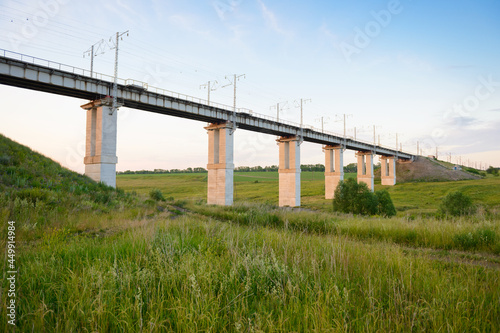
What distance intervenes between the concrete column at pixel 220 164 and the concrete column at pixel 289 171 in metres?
13.0

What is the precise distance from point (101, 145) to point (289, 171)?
100ft

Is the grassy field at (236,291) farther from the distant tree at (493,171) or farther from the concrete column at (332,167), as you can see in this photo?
the distant tree at (493,171)

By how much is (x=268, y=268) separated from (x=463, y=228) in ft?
30.1

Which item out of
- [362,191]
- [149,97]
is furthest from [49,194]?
[362,191]

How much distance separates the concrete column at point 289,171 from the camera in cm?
4759

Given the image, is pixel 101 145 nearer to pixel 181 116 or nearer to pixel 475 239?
pixel 181 116

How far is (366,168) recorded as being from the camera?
73875 millimetres

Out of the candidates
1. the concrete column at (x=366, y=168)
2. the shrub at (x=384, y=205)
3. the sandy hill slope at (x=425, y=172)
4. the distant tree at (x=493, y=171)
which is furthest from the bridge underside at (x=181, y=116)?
the distant tree at (x=493, y=171)

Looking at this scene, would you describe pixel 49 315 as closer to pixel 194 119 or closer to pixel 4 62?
pixel 4 62

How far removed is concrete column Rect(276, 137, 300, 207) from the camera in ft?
156

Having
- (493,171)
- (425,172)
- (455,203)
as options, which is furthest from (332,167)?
(493,171)

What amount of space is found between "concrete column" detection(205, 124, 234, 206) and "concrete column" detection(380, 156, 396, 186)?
65649 mm

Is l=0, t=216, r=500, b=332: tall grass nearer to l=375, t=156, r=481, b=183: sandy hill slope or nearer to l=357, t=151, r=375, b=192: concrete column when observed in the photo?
l=357, t=151, r=375, b=192: concrete column

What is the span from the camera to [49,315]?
325 cm
